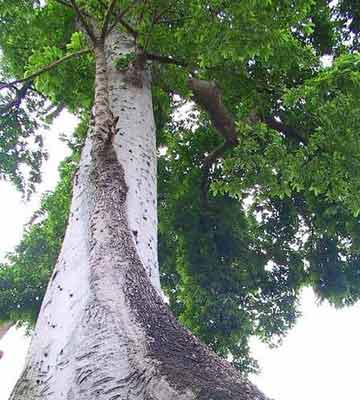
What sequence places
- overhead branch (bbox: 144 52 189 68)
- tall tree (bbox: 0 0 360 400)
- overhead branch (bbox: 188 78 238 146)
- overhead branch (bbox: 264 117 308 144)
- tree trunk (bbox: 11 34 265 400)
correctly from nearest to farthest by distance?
tree trunk (bbox: 11 34 265 400) < tall tree (bbox: 0 0 360 400) < overhead branch (bbox: 144 52 189 68) < overhead branch (bbox: 188 78 238 146) < overhead branch (bbox: 264 117 308 144)

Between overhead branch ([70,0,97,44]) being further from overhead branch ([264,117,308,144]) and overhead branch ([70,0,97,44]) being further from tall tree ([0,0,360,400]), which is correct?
overhead branch ([264,117,308,144])

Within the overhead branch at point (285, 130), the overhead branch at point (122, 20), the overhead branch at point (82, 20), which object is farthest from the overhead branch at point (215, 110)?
the overhead branch at point (82, 20)

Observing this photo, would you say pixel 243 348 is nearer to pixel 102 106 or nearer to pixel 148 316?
pixel 102 106

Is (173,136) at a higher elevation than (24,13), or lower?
higher

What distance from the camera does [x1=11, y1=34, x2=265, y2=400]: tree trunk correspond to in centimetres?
139

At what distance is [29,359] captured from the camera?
179 centimetres

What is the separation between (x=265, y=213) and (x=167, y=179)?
5.99 feet

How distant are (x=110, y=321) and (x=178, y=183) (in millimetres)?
6359

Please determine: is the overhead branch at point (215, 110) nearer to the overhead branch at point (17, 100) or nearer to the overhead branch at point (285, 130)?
the overhead branch at point (285, 130)

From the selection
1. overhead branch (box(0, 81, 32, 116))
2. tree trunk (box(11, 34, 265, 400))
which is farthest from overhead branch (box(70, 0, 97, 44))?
overhead branch (box(0, 81, 32, 116))

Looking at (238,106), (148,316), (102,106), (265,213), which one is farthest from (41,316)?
(265,213)

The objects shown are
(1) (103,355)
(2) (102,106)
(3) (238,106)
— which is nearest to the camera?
(1) (103,355)

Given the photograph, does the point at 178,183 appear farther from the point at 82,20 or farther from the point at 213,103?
the point at 82,20

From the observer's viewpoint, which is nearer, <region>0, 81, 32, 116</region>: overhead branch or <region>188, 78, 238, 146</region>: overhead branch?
<region>188, 78, 238, 146</region>: overhead branch
